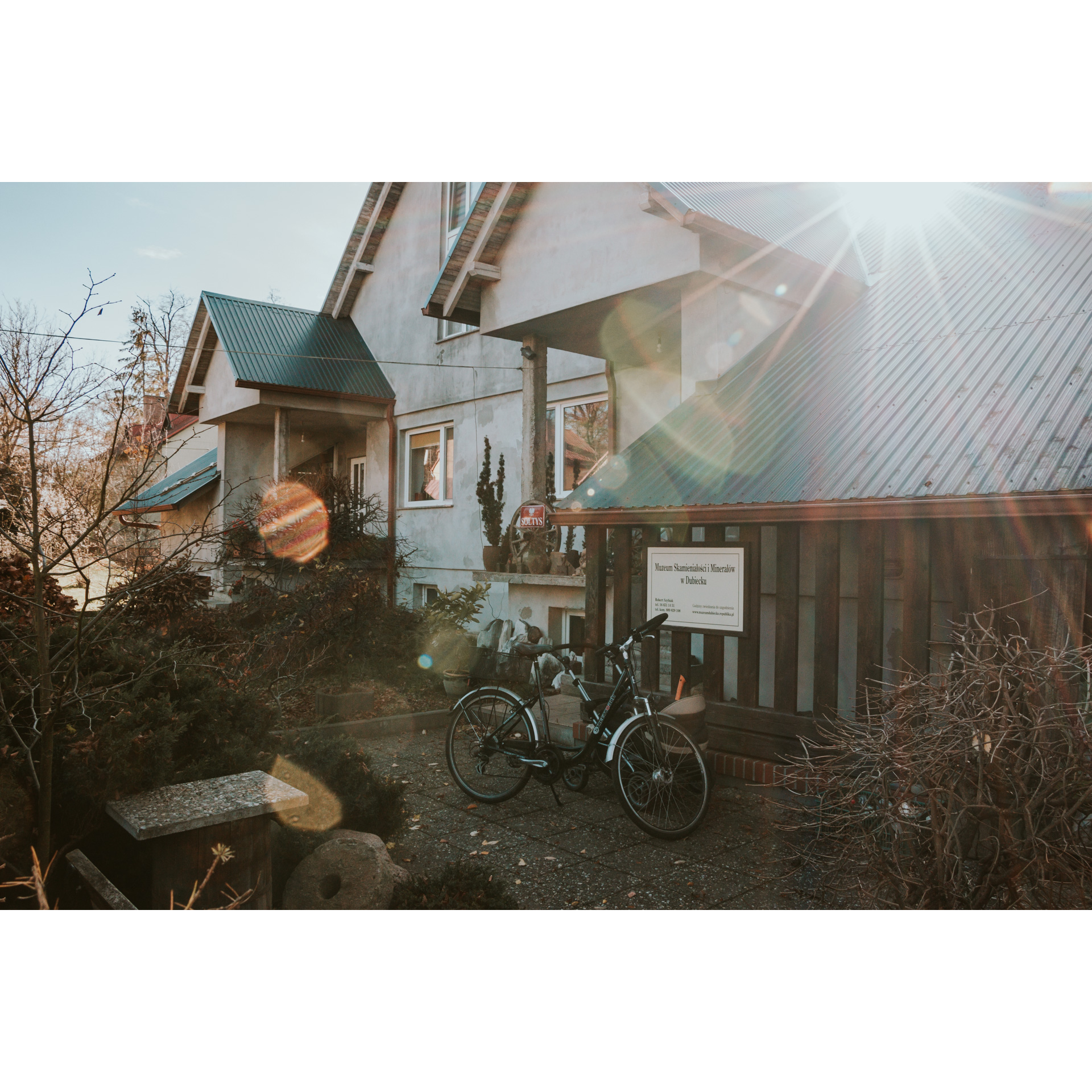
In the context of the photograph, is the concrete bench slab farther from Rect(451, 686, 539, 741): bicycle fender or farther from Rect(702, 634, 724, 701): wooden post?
Rect(702, 634, 724, 701): wooden post

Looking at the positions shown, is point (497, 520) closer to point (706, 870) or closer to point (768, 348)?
point (768, 348)

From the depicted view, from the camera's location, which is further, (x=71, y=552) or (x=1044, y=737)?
(x=71, y=552)

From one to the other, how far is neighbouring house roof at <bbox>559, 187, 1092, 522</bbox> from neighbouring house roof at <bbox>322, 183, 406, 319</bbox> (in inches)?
410

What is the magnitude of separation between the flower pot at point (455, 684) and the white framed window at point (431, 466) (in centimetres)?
501

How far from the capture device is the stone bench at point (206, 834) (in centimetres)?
359

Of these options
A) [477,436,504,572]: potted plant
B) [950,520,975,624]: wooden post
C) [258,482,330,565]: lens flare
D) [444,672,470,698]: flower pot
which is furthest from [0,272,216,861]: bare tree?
[258,482,330,565]: lens flare

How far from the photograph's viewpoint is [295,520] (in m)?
13.6

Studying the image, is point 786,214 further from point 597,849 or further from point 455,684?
point 597,849

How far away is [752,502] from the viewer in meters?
5.88

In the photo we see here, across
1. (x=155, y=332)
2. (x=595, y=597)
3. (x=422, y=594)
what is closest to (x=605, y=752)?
(x=595, y=597)

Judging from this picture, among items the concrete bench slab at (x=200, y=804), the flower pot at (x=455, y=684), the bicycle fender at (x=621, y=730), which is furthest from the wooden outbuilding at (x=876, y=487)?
the concrete bench slab at (x=200, y=804)

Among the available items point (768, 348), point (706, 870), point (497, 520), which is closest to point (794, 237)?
point (768, 348)

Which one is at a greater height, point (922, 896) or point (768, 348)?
point (768, 348)

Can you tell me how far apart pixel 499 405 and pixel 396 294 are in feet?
14.5
